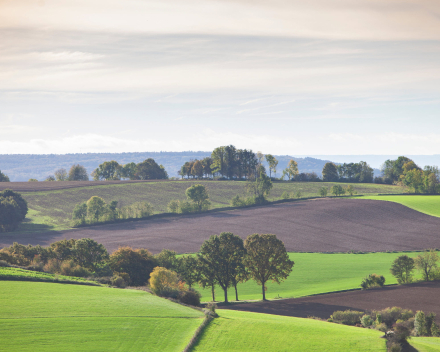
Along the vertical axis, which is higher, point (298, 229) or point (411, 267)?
point (298, 229)

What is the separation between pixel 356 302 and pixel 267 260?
13820mm

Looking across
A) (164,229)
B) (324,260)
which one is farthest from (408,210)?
(164,229)

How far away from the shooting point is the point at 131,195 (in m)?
148

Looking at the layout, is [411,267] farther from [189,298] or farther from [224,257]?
[189,298]

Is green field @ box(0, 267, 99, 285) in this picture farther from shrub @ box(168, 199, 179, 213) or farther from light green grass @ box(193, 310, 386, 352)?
shrub @ box(168, 199, 179, 213)

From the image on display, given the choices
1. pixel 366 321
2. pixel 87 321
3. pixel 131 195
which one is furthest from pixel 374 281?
pixel 131 195

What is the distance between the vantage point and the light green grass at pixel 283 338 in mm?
27141

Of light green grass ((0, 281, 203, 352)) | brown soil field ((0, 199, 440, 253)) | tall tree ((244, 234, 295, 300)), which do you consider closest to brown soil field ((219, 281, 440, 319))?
tall tree ((244, 234, 295, 300))

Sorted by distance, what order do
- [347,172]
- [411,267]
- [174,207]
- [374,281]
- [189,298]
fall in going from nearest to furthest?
[189,298], [374,281], [411,267], [174,207], [347,172]

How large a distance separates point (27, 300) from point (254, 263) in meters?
33.7

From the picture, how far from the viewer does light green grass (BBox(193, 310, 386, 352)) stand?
27141 mm

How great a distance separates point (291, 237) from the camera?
310ft

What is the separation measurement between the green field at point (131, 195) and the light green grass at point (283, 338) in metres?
88.8

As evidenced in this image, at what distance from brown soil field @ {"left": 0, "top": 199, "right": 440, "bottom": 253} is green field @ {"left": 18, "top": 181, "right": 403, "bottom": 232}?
14.6 metres
